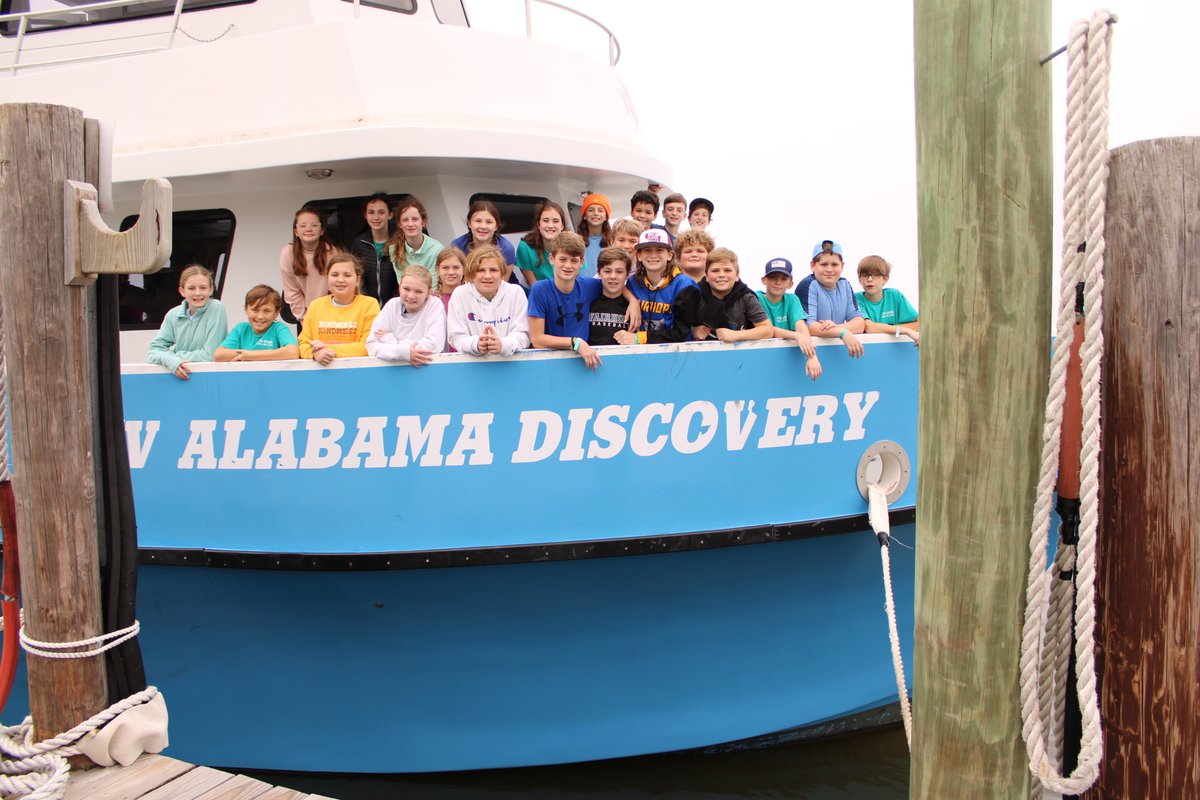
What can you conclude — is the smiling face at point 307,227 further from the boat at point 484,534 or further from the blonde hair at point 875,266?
the blonde hair at point 875,266

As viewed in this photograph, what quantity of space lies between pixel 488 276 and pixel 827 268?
70.8 inches

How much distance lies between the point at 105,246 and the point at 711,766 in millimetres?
3452

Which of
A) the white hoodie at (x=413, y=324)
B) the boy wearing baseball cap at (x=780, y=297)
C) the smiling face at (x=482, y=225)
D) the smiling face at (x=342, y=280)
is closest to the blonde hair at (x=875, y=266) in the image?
the boy wearing baseball cap at (x=780, y=297)

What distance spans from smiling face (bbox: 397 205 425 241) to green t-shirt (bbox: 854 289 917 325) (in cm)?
229

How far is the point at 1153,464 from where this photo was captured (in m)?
1.87

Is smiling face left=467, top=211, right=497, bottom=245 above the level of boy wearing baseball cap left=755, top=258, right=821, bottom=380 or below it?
above

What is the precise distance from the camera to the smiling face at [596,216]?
5617mm

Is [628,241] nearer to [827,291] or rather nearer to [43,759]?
[827,291]

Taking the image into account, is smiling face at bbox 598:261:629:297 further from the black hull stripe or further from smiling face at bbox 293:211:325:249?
smiling face at bbox 293:211:325:249

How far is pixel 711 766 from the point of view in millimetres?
4676

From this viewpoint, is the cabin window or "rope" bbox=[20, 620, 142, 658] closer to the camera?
"rope" bbox=[20, 620, 142, 658]

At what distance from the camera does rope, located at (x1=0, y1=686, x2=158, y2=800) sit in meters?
2.61

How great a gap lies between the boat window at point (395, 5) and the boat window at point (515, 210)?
174 cm

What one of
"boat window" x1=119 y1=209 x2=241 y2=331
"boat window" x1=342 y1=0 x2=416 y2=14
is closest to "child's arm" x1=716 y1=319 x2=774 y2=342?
"boat window" x1=119 y1=209 x2=241 y2=331
